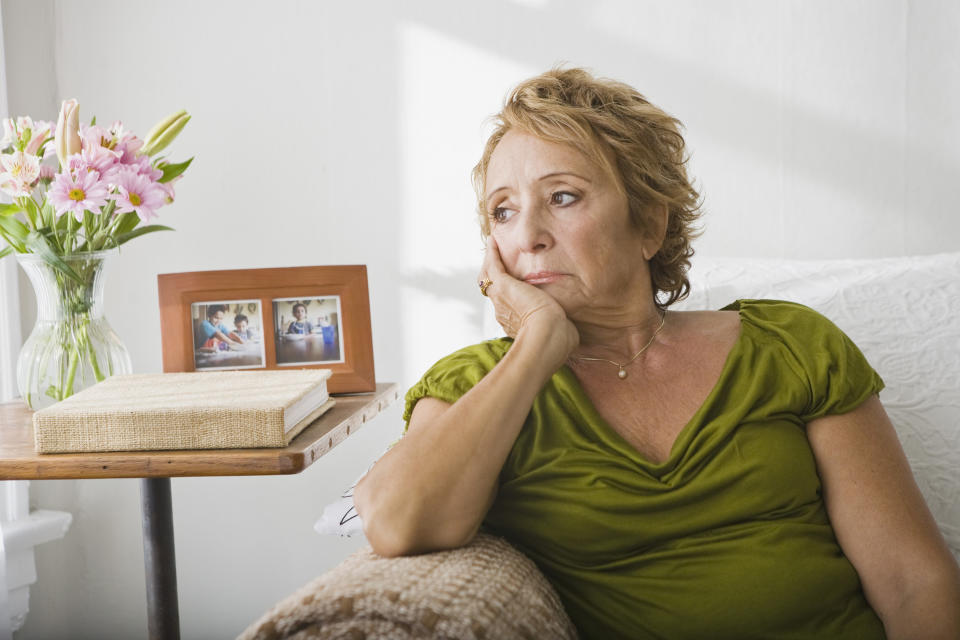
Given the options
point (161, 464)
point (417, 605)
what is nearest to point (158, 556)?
point (161, 464)

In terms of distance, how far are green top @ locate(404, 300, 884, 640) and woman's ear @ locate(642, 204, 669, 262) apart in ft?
0.70

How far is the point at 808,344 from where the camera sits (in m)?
1.15

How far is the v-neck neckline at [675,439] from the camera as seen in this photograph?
41.6 inches

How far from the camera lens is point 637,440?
1110 mm

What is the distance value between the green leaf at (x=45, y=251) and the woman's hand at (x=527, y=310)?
0.69m

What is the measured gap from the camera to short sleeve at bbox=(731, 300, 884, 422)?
1.09 m

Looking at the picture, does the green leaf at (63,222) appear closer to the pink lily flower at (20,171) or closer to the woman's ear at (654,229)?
A: the pink lily flower at (20,171)

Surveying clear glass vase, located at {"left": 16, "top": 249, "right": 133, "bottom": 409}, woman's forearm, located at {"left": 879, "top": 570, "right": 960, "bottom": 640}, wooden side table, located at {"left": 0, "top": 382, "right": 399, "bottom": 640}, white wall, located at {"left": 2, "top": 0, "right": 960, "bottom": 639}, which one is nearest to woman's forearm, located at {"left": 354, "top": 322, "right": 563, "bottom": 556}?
wooden side table, located at {"left": 0, "top": 382, "right": 399, "bottom": 640}

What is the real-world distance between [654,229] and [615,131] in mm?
168

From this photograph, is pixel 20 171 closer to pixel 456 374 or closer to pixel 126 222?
pixel 126 222

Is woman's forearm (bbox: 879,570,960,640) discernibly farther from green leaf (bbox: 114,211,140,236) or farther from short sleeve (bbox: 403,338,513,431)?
green leaf (bbox: 114,211,140,236)

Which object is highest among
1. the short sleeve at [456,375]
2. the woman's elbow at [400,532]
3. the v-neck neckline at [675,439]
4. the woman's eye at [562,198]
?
the woman's eye at [562,198]

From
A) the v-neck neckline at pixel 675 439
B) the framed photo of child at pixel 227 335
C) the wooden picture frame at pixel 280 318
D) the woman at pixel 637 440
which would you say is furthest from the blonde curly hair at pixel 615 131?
the framed photo of child at pixel 227 335

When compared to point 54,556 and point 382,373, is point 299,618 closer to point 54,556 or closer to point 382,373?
point 382,373
